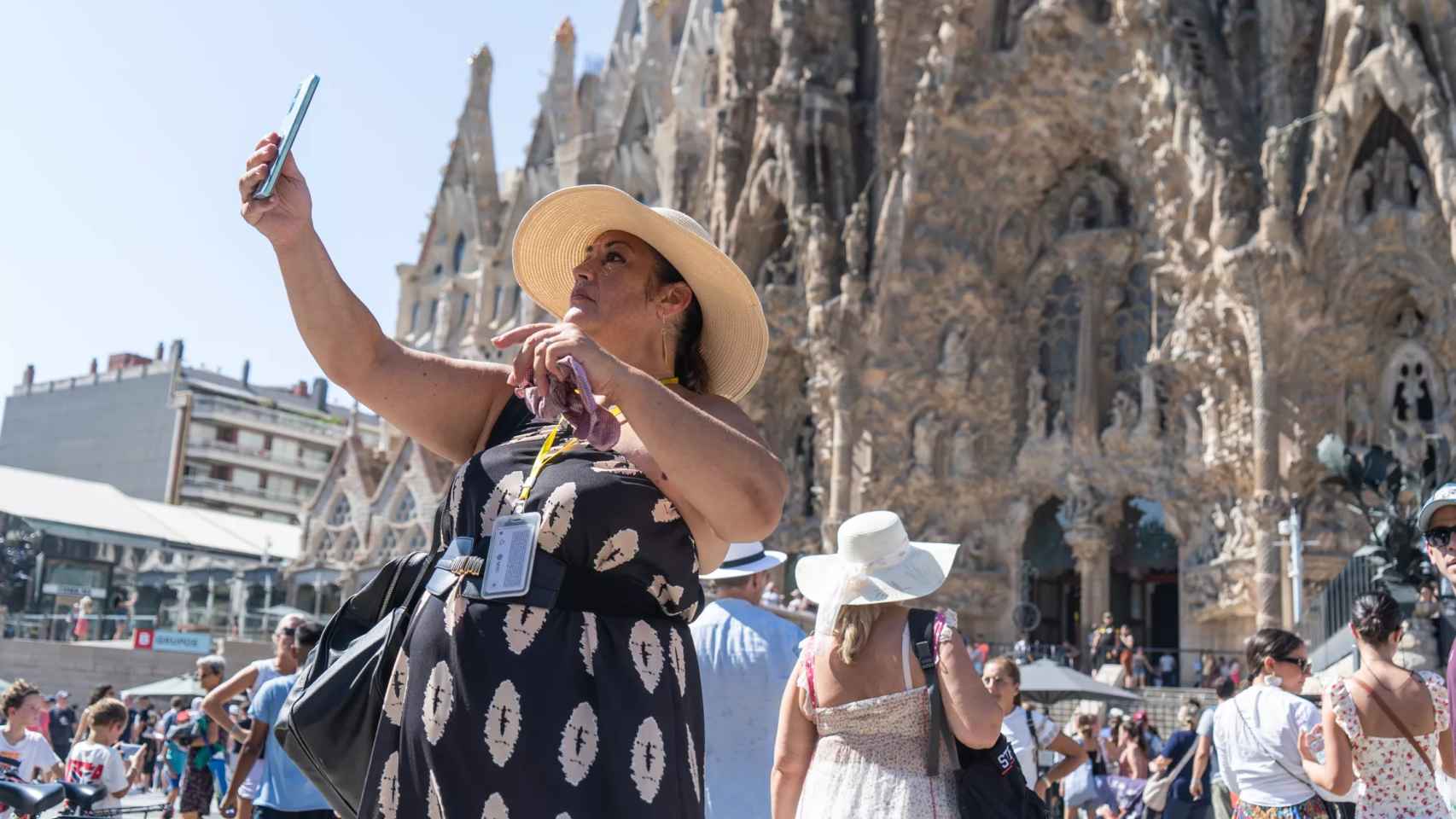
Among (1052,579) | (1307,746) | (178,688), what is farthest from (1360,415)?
(1307,746)

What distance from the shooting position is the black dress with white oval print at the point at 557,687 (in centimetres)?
180

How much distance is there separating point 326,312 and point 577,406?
51 centimetres

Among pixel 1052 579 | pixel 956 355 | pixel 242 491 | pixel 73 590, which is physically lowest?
pixel 73 590

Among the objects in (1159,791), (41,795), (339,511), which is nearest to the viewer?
(41,795)

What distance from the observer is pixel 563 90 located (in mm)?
37062

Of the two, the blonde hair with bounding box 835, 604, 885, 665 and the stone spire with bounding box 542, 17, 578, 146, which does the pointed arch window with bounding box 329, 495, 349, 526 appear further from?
the blonde hair with bounding box 835, 604, 885, 665

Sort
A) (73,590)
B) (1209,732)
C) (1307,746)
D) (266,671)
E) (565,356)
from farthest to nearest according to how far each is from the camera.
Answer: (73,590), (1209,732), (266,671), (1307,746), (565,356)

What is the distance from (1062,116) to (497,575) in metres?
20.8

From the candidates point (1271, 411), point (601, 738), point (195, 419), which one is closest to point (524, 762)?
point (601, 738)

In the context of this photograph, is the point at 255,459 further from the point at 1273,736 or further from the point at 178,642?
the point at 1273,736

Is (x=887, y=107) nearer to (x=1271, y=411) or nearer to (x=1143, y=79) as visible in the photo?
(x=1143, y=79)

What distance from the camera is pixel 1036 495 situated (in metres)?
21.5

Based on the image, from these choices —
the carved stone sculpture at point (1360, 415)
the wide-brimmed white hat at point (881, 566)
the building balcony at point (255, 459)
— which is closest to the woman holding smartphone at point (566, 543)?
the wide-brimmed white hat at point (881, 566)

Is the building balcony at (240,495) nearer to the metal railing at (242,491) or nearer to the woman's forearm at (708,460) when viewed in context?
the metal railing at (242,491)
